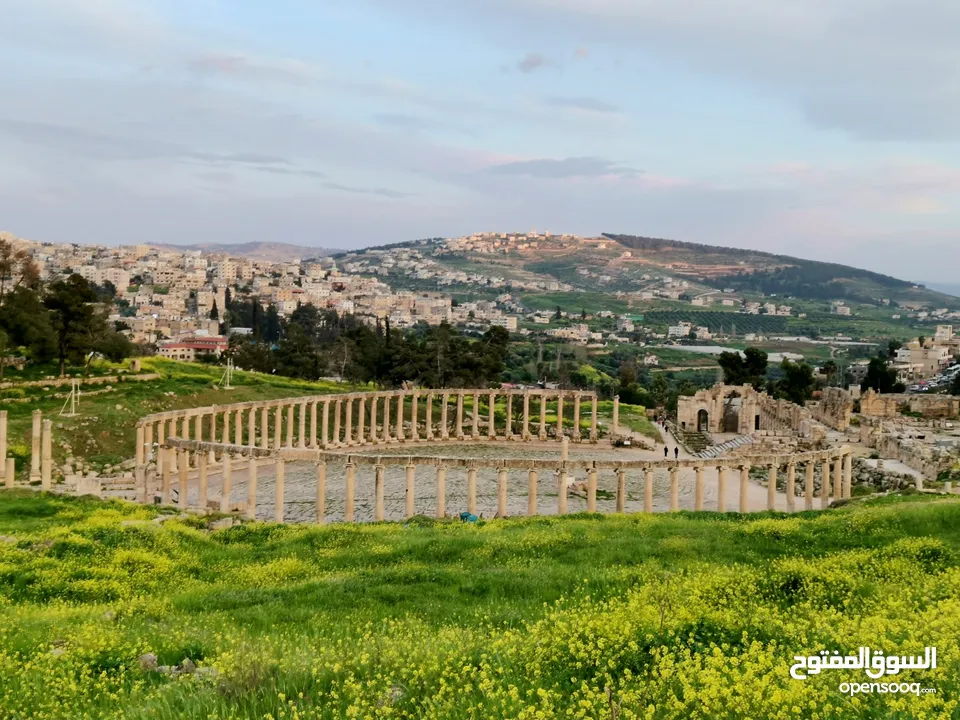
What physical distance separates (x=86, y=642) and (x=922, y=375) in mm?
153787

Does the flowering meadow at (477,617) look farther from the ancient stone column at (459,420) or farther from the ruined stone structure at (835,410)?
the ruined stone structure at (835,410)

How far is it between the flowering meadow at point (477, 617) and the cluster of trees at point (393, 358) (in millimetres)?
56998

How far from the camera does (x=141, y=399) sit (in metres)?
61.9

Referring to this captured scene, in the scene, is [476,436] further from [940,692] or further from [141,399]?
[940,692]

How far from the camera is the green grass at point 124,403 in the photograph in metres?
51.8

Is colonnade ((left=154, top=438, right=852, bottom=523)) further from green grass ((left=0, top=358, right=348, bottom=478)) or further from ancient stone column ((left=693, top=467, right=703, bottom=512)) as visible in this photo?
green grass ((left=0, top=358, right=348, bottom=478))

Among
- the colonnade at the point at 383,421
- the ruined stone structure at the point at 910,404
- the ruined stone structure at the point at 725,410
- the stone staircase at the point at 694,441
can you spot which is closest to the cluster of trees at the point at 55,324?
the colonnade at the point at 383,421

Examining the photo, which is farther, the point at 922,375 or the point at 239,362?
the point at 922,375

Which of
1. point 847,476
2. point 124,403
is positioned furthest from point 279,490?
point 847,476

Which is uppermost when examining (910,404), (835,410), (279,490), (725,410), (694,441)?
(910,404)

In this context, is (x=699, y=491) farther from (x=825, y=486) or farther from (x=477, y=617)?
(x=477, y=617)

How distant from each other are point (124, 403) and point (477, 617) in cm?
5063

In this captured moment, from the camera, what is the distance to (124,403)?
59688 mm

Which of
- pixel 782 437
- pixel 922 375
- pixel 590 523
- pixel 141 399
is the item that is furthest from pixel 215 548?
pixel 922 375
